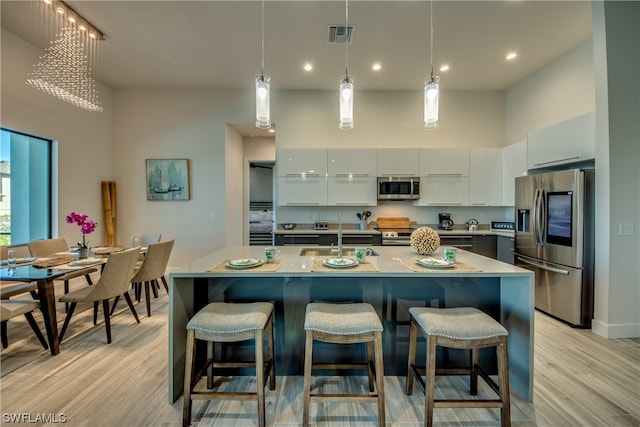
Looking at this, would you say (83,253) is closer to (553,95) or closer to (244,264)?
(244,264)

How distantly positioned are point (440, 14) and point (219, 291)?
3.54 meters

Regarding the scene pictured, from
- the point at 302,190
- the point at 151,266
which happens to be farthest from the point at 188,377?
the point at 302,190

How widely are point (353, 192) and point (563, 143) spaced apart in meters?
2.74

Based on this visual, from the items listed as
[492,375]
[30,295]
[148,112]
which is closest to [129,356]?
[30,295]

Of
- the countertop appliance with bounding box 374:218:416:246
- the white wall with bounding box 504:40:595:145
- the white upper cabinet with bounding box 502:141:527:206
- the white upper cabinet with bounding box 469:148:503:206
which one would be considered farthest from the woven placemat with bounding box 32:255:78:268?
the white wall with bounding box 504:40:595:145

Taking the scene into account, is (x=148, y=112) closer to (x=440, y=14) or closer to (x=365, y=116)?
(x=365, y=116)

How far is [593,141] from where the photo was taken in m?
2.88

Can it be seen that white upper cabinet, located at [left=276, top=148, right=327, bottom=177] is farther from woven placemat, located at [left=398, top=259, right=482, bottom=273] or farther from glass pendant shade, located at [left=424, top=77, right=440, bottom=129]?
woven placemat, located at [left=398, top=259, right=482, bottom=273]

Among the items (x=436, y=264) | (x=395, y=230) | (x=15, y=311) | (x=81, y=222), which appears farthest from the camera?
(x=395, y=230)

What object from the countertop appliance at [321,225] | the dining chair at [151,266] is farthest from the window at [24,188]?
the countertop appliance at [321,225]

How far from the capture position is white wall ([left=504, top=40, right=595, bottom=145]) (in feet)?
11.6

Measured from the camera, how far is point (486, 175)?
15.2 feet

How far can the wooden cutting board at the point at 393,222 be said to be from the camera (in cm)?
493

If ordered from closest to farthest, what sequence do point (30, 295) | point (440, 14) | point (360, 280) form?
1. point (360, 280)
2. point (30, 295)
3. point (440, 14)
